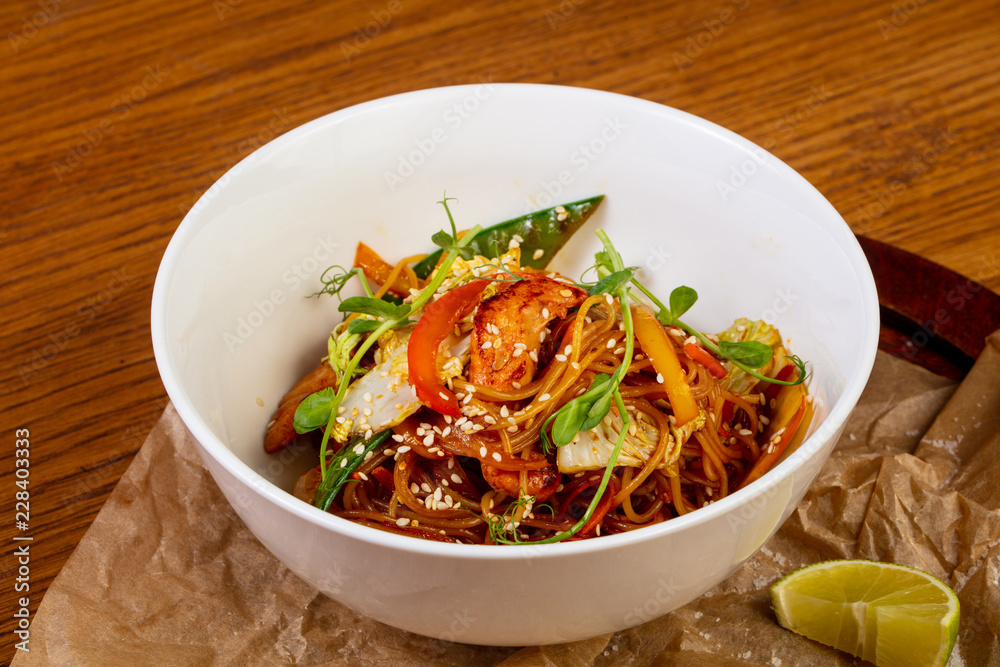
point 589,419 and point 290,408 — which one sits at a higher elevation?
point 589,419

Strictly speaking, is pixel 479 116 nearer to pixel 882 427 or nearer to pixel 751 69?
pixel 882 427

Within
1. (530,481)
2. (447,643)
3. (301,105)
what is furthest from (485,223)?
(301,105)

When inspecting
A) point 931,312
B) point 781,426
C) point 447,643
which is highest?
point 781,426

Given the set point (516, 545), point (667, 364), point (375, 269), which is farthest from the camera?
point (375, 269)

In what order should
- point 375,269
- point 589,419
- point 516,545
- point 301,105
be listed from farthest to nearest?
point 301,105
point 375,269
point 589,419
point 516,545

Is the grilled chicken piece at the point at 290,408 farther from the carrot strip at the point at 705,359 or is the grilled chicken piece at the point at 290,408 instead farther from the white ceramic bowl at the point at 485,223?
the carrot strip at the point at 705,359

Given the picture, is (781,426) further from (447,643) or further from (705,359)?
(447,643)
